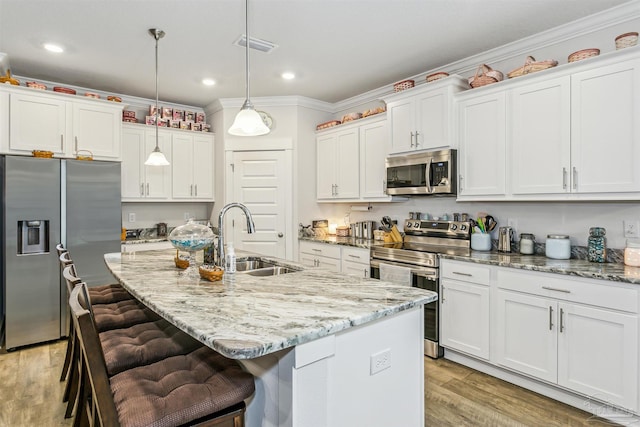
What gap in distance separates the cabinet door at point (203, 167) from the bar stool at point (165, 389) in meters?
3.55

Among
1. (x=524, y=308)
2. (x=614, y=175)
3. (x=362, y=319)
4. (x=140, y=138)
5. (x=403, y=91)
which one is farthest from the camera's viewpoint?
(x=140, y=138)

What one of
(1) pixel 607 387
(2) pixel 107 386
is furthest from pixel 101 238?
(1) pixel 607 387

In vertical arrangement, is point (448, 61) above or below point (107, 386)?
above

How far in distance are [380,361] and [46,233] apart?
346 centimetres

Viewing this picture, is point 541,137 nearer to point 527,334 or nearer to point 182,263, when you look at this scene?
point 527,334

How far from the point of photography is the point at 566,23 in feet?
9.12

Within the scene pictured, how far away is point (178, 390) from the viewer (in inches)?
49.7

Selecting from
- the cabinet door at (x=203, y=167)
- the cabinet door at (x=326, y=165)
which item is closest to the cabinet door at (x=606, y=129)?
the cabinet door at (x=326, y=165)

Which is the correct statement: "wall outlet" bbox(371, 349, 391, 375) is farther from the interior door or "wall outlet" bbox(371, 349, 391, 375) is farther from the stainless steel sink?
the interior door

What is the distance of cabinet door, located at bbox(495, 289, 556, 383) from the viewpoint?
2.45 metres

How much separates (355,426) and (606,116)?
2.48m

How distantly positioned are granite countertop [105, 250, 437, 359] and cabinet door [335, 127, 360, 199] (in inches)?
87.7

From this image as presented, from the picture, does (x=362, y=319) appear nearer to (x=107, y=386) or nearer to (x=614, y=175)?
(x=107, y=386)

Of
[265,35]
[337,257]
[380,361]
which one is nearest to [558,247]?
[380,361]
